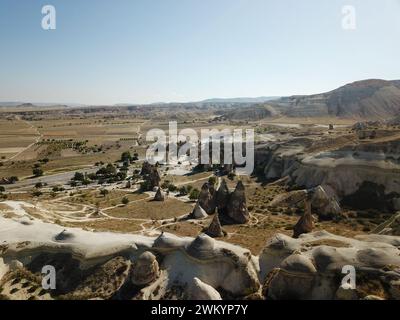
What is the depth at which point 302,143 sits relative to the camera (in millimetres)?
95188

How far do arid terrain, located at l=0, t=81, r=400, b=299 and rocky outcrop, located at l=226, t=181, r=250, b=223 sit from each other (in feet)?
0.44

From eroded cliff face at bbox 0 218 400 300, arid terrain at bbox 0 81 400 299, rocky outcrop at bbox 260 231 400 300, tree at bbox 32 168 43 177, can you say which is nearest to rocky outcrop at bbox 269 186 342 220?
arid terrain at bbox 0 81 400 299

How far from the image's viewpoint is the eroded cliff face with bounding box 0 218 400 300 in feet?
88.7

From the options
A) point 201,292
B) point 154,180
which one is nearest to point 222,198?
point 154,180

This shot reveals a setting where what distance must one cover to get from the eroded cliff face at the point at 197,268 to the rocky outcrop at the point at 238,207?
16.5 m

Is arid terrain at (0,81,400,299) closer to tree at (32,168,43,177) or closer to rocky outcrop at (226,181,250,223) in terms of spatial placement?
rocky outcrop at (226,181,250,223)

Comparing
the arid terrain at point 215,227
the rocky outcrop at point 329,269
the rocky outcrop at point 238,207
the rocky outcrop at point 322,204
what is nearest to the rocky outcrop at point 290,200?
the rocky outcrop at point 322,204

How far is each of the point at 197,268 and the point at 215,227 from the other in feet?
43.0

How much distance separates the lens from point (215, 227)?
43031mm

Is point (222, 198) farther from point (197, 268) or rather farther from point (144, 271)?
point (144, 271)
